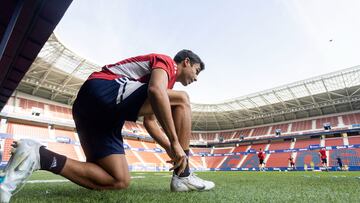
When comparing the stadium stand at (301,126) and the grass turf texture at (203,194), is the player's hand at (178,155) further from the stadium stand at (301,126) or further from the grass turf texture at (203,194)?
the stadium stand at (301,126)

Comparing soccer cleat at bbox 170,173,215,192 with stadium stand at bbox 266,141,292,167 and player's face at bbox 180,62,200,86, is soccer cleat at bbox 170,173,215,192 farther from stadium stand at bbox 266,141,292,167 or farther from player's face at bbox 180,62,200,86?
stadium stand at bbox 266,141,292,167

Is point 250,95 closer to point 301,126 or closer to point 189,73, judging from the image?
point 301,126

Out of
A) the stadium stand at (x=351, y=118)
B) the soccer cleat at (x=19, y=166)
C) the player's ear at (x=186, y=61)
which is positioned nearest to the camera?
the soccer cleat at (x=19, y=166)

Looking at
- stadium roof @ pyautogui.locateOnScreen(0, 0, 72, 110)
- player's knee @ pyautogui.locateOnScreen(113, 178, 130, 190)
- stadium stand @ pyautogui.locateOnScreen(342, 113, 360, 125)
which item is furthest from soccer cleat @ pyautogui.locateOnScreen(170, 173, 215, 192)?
stadium stand @ pyautogui.locateOnScreen(342, 113, 360, 125)

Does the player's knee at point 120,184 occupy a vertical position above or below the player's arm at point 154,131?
below

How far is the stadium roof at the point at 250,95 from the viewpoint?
24.8m

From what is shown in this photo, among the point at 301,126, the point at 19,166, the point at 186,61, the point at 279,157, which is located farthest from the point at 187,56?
the point at 301,126

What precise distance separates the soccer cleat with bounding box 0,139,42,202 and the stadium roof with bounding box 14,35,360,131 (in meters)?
22.2

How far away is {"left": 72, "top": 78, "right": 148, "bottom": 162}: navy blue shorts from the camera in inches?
84.9

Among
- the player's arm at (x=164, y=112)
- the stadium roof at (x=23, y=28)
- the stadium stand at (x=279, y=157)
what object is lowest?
the stadium stand at (x=279, y=157)

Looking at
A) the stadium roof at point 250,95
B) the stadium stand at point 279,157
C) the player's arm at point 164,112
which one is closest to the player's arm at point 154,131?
the player's arm at point 164,112

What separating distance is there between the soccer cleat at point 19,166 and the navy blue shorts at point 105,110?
576mm

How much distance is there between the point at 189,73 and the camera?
8.41 ft

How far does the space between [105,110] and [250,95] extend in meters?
34.6
